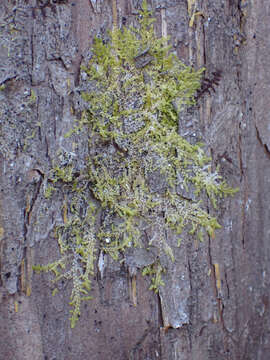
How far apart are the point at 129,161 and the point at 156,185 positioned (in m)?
0.09

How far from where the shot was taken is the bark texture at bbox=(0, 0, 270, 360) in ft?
2.30

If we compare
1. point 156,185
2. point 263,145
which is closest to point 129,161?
point 156,185

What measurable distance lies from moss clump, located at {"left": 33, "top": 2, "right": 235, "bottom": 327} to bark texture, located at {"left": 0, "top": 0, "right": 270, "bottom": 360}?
31 mm

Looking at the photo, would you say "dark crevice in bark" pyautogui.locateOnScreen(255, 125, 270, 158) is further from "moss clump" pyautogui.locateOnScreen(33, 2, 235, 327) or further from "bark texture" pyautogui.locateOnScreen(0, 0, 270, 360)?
"moss clump" pyautogui.locateOnScreen(33, 2, 235, 327)

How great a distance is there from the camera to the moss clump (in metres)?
0.72

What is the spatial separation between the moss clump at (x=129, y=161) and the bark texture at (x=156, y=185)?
31 mm

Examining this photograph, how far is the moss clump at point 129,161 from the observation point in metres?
0.72

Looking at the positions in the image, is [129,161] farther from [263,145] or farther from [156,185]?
[263,145]

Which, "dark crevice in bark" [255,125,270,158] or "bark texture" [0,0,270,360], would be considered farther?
"dark crevice in bark" [255,125,270,158]

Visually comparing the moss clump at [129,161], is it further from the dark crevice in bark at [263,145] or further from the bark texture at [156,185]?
the dark crevice in bark at [263,145]

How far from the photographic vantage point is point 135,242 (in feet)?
Result: 2.41

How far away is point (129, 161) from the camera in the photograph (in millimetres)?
732

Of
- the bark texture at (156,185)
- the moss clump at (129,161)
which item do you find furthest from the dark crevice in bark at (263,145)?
the moss clump at (129,161)

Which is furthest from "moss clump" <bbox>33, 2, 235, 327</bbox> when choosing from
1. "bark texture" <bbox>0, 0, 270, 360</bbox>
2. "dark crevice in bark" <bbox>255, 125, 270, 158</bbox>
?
"dark crevice in bark" <bbox>255, 125, 270, 158</bbox>
